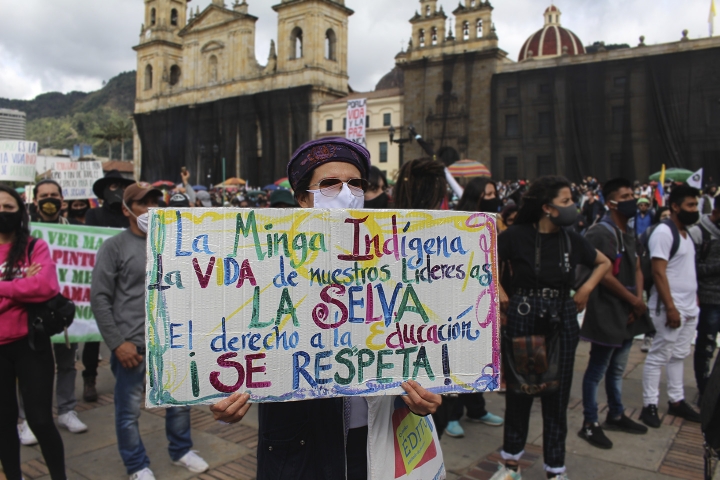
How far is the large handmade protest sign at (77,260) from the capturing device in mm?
4848

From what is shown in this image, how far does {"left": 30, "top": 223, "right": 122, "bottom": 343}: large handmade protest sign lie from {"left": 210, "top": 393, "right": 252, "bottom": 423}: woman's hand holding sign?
3.64 m

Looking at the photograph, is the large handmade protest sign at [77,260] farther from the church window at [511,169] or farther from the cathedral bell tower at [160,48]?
the cathedral bell tower at [160,48]

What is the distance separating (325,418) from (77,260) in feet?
12.9

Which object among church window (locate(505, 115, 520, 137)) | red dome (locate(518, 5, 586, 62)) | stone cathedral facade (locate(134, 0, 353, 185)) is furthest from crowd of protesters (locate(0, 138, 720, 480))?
red dome (locate(518, 5, 586, 62))

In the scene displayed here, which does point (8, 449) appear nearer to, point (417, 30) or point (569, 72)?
point (569, 72)

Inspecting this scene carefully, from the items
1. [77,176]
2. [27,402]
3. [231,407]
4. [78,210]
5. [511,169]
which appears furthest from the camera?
[511,169]

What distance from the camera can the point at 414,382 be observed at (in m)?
1.77

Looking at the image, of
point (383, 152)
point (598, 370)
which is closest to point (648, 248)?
point (598, 370)

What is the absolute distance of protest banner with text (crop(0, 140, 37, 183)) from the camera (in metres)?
6.48

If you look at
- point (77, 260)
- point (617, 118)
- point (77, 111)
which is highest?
point (77, 111)

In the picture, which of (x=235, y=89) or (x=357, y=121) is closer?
(x=357, y=121)

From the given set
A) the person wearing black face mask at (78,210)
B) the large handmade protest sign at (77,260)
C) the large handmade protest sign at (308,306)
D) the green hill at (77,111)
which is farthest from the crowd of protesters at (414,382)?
the green hill at (77,111)

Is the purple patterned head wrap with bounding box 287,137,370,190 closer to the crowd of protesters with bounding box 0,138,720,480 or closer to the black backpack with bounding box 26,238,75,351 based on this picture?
the crowd of protesters with bounding box 0,138,720,480

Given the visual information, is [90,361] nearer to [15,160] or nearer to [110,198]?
[110,198]
